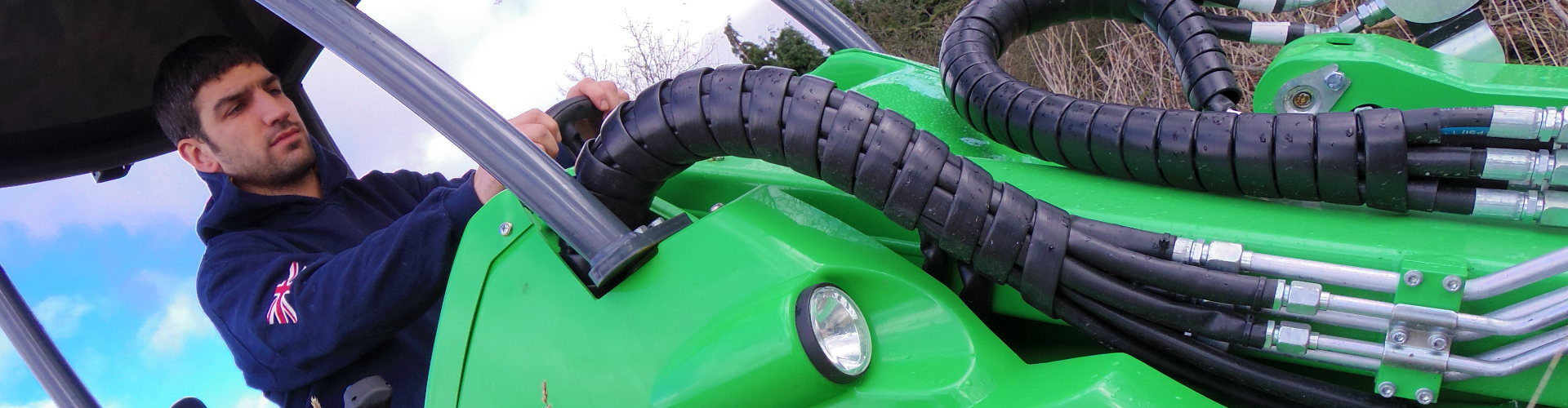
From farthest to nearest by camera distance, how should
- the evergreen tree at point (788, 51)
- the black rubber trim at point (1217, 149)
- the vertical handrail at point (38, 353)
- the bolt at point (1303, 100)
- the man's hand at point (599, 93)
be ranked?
the evergreen tree at point (788, 51), the vertical handrail at point (38, 353), the man's hand at point (599, 93), the bolt at point (1303, 100), the black rubber trim at point (1217, 149)

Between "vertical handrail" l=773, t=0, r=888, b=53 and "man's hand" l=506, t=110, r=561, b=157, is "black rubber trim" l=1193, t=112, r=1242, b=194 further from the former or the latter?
"vertical handrail" l=773, t=0, r=888, b=53

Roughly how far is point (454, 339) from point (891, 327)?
54 centimetres

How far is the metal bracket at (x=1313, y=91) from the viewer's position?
1216mm

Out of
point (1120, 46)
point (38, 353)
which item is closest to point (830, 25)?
point (38, 353)

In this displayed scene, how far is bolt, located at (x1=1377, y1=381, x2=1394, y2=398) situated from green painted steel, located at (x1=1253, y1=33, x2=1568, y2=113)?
383mm

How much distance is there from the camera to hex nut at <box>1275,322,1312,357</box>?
2.95ft

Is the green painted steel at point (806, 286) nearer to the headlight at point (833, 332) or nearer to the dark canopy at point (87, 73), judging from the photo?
the headlight at point (833, 332)

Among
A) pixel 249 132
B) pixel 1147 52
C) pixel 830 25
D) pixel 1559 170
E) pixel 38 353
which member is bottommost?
pixel 38 353

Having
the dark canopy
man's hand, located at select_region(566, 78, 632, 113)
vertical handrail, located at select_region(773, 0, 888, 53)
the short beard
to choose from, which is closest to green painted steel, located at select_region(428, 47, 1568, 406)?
man's hand, located at select_region(566, 78, 632, 113)

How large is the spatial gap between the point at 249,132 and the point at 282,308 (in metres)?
0.73

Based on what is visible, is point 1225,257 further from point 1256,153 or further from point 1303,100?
point 1303,100

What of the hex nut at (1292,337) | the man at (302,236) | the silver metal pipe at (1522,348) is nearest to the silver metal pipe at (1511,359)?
the silver metal pipe at (1522,348)

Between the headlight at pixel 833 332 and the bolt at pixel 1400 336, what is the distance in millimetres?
441

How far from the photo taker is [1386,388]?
88cm
